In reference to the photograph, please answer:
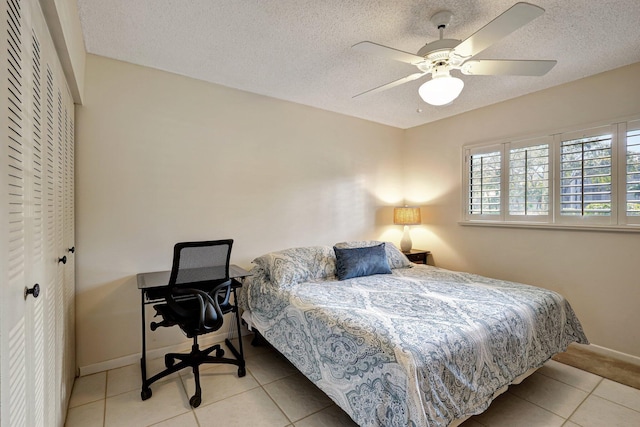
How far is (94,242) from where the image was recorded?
7.81 ft

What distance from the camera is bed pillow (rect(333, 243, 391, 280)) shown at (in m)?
2.92

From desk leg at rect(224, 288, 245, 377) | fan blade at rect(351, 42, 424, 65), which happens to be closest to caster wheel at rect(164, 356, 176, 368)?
desk leg at rect(224, 288, 245, 377)

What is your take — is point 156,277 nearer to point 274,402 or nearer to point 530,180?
point 274,402

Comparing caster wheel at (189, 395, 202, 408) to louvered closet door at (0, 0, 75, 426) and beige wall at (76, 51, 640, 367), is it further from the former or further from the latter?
beige wall at (76, 51, 640, 367)

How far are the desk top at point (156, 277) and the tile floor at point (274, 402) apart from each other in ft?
2.48

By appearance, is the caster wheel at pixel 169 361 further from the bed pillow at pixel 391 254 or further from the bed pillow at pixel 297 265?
the bed pillow at pixel 391 254

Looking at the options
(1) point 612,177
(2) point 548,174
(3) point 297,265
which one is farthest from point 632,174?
(3) point 297,265

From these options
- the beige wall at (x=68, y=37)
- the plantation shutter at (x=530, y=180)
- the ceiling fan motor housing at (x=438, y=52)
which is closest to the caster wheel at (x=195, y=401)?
the beige wall at (x=68, y=37)

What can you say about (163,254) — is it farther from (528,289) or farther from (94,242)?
(528,289)

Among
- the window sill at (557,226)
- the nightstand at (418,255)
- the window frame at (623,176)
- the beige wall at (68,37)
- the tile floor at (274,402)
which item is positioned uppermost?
the beige wall at (68,37)

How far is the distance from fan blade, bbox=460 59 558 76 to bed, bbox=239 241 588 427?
1526 millimetres

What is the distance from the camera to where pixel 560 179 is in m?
2.91

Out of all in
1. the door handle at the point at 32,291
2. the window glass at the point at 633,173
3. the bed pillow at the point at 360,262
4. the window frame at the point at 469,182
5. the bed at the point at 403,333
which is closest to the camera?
the door handle at the point at 32,291

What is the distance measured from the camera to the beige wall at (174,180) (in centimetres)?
239
